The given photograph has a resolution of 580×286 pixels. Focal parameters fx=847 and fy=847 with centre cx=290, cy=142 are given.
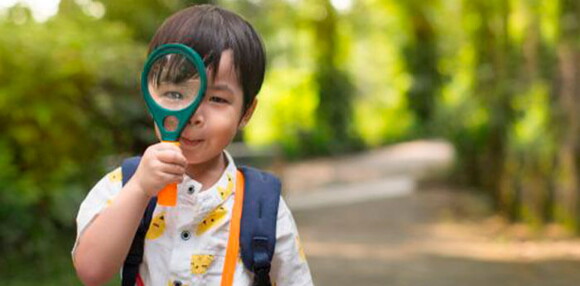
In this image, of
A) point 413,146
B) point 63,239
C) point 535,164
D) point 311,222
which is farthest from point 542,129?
point 413,146

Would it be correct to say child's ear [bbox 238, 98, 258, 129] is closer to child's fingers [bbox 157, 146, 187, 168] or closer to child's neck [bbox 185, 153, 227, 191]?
child's neck [bbox 185, 153, 227, 191]

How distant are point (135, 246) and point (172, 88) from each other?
1.25 ft

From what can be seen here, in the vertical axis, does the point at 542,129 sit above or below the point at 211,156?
above

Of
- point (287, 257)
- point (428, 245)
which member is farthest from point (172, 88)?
point (428, 245)

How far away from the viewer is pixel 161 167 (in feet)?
5.39

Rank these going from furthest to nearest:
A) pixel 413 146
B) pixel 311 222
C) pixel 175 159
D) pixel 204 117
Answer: pixel 413 146 → pixel 311 222 → pixel 204 117 → pixel 175 159

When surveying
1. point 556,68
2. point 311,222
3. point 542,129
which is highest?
point 556,68

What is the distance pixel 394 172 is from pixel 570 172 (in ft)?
39.9

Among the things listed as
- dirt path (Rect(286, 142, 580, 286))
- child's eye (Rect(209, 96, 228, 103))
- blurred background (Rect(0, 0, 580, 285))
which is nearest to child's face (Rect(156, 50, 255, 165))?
child's eye (Rect(209, 96, 228, 103))

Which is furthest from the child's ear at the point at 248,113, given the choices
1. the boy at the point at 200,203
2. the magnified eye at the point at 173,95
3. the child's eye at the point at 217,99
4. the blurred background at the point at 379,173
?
the blurred background at the point at 379,173

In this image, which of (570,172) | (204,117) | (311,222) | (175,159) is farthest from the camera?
(311,222)

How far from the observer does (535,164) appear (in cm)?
1108

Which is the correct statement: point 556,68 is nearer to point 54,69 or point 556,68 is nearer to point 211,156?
point 54,69

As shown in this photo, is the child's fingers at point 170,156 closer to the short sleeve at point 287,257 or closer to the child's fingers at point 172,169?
the child's fingers at point 172,169
